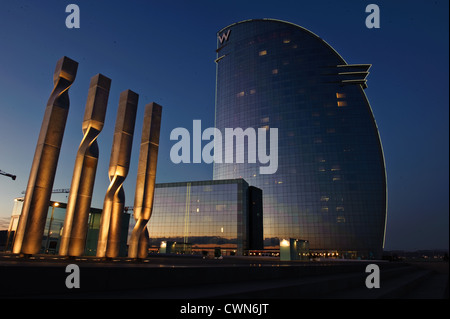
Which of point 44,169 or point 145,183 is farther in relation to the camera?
point 145,183

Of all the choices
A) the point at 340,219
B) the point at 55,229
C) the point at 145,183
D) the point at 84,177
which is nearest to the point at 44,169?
the point at 84,177

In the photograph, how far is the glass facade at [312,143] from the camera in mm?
86312

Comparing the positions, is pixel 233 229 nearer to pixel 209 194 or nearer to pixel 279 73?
pixel 209 194

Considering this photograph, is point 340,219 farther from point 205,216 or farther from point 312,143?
point 205,216

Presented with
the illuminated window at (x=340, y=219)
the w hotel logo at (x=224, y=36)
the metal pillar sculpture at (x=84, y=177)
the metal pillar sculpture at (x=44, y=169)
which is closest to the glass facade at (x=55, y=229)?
the metal pillar sculpture at (x=84, y=177)

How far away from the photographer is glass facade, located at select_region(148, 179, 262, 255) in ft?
243

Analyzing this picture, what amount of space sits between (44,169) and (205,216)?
63962 mm

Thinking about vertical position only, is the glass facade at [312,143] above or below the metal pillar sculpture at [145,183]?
above

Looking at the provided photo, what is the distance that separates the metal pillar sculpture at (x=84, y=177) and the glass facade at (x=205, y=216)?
59267 mm

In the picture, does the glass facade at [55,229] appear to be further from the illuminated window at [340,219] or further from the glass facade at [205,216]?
the illuminated window at [340,219]

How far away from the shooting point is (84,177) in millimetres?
16859

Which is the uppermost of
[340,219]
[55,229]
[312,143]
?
[312,143]
